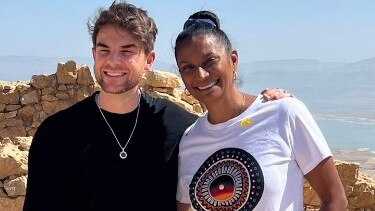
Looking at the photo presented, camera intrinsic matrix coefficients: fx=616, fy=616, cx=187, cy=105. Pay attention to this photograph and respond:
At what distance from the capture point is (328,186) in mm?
3252

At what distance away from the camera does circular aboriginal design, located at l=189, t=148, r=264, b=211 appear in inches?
128

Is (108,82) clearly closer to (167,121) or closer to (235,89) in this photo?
(167,121)

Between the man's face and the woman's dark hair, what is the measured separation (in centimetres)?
30

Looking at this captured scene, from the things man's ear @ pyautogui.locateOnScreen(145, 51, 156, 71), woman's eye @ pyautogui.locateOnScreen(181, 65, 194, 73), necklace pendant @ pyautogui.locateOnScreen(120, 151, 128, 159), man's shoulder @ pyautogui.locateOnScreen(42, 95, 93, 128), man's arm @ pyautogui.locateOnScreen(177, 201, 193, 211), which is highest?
man's ear @ pyautogui.locateOnScreen(145, 51, 156, 71)

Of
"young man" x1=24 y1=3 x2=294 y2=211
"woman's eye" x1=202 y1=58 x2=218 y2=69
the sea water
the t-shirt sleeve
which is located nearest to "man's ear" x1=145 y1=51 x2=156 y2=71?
"young man" x1=24 y1=3 x2=294 y2=211

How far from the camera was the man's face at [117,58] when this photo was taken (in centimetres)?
366

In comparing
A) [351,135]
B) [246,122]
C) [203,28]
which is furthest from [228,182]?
[351,135]

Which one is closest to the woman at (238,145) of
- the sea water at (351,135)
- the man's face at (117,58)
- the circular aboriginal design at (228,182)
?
the circular aboriginal design at (228,182)

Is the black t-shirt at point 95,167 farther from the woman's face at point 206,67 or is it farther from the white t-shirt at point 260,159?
the woman's face at point 206,67

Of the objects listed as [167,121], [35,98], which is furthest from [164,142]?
[35,98]

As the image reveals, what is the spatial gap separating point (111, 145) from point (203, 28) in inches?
34.8

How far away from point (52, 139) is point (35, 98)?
7.78 m

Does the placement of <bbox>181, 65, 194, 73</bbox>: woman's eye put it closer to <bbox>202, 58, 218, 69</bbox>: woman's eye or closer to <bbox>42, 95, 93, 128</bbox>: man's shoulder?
<bbox>202, 58, 218, 69</bbox>: woman's eye

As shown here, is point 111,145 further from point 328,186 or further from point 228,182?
point 328,186
